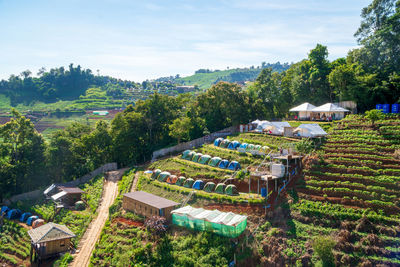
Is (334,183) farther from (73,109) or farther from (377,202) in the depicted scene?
(73,109)

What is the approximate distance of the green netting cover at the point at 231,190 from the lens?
1172 inches

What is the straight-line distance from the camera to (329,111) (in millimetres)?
41656

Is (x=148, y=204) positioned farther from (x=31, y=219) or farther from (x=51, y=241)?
(x=31, y=219)

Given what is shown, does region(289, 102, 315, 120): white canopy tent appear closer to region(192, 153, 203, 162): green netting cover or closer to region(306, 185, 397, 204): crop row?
region(192, 153, 203, 162): green netting cover

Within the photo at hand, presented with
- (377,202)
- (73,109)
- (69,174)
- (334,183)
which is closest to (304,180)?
(334,183)

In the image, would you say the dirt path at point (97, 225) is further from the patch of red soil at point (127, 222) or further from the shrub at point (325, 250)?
the shrub at point (325, 250)

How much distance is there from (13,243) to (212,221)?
2348 cm

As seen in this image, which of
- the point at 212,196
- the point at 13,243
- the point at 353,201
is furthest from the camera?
the point at 13,243

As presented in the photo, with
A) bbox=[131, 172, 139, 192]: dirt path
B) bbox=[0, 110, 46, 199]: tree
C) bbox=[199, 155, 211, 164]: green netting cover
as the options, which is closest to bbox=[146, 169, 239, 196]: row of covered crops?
bbox=[131, 172, 139, 192]: dirt path

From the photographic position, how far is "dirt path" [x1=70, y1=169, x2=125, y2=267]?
27056 mm

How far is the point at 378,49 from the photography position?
145ft

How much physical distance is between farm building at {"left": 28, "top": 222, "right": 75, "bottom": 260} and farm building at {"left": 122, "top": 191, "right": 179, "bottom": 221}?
246 inches

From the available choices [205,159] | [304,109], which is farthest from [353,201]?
[304,109]

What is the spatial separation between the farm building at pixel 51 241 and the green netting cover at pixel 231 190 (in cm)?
1565
